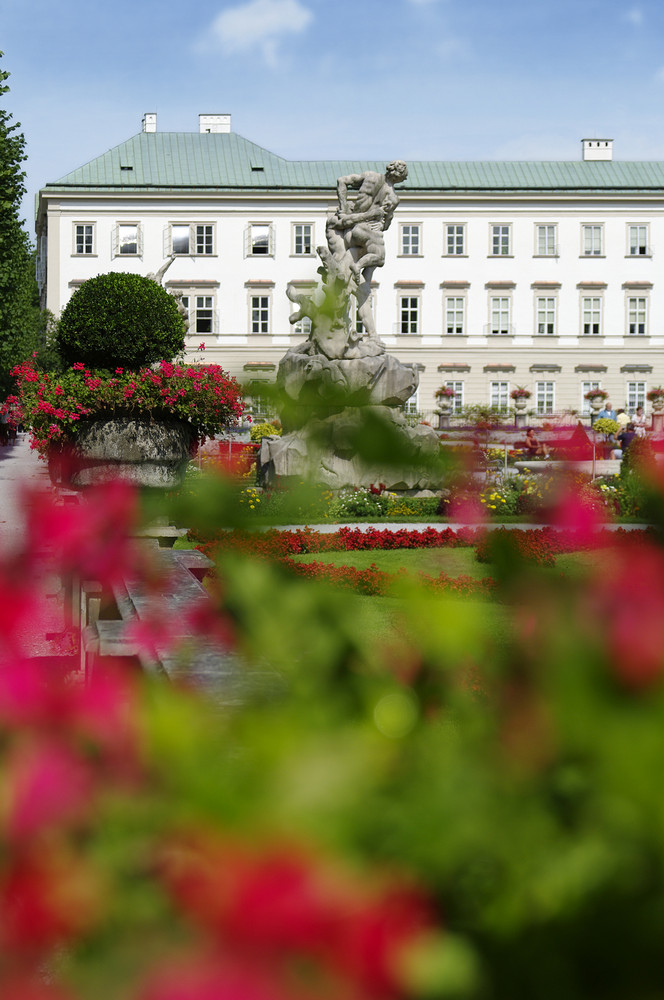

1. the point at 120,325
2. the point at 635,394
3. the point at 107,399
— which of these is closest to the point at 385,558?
the point at 107,399

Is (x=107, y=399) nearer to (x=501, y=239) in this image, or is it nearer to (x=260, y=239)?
(x=260, y=239)

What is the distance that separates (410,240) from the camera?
141 ft

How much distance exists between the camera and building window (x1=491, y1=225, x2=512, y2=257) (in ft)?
142

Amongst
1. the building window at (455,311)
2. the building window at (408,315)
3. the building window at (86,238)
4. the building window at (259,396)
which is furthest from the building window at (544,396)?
the building window at (259,396)

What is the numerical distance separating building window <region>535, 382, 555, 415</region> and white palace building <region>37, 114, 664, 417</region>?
6 centimetres

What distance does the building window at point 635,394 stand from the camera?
4291 cm

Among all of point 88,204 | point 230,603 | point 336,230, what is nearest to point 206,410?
point 336,230

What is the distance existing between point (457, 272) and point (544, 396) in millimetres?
6433

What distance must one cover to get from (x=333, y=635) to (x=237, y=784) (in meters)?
0.36

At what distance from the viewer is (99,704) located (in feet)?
2.65

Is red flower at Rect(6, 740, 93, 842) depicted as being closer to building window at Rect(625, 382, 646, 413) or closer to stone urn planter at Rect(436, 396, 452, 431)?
stone urn planter at Rect(436, 396, 452, 431)

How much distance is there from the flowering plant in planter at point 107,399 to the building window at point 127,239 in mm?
30900

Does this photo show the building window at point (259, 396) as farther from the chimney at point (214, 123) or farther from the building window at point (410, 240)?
the chimney at point (214, 123)

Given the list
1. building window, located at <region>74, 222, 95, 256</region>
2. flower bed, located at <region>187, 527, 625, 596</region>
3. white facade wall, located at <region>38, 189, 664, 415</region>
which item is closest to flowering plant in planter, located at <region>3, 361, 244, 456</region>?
flower bed, located at <region>187, 527, 625, 596</region>
